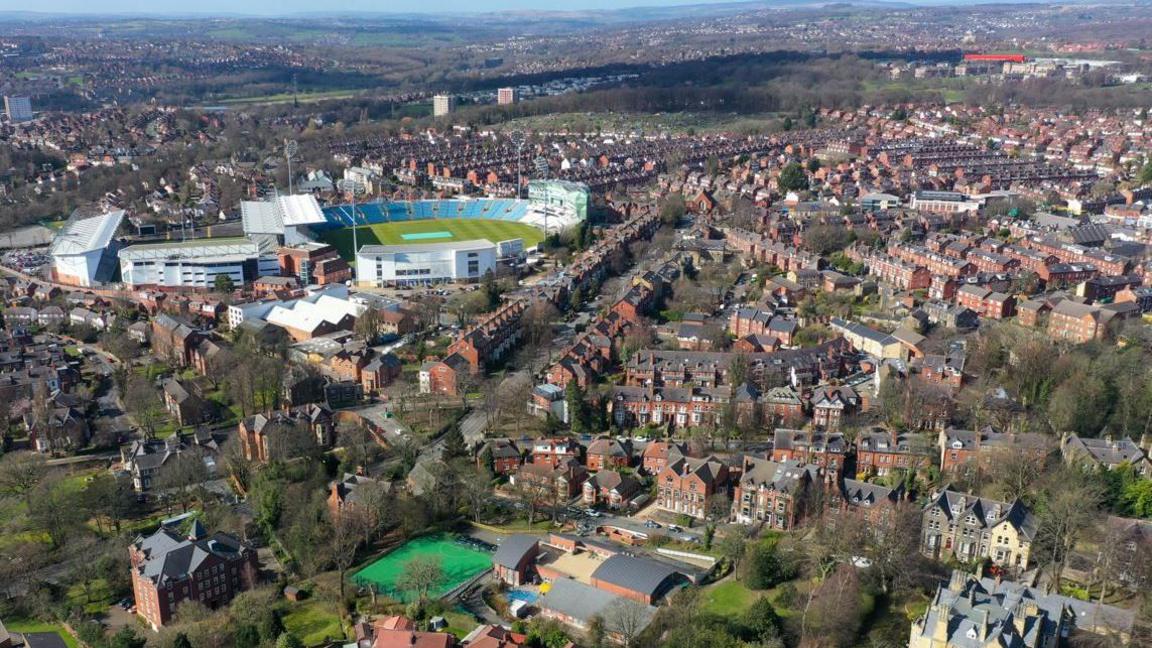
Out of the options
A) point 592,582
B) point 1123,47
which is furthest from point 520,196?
point 1123,47

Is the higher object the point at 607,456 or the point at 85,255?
the point at 85,255

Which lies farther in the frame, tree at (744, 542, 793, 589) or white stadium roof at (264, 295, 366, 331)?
white stadium roof at (264, 295, 366, 331)

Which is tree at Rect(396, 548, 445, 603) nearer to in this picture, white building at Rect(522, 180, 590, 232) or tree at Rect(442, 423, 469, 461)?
tree at Rect(442, 423, 469, 461)

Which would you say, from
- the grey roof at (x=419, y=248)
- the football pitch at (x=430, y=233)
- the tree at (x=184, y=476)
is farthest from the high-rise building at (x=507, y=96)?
the tree at (x=184, y=476)

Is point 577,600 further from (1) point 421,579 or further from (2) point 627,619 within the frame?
(1) point 421,579

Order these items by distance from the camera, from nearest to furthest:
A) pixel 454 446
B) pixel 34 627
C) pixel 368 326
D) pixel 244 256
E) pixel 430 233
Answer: pixel 34 627 → pixel 454 446 → pixel 368 326 → pixel 244 256 → pixel 430 233

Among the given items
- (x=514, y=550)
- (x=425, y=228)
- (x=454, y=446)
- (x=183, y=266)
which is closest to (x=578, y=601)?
(x=514, y=550)

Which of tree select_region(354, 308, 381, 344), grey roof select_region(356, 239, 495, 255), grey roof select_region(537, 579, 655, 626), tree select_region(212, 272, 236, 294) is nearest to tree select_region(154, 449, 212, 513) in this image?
grey roof select_region(537, 579, 655, 626)
